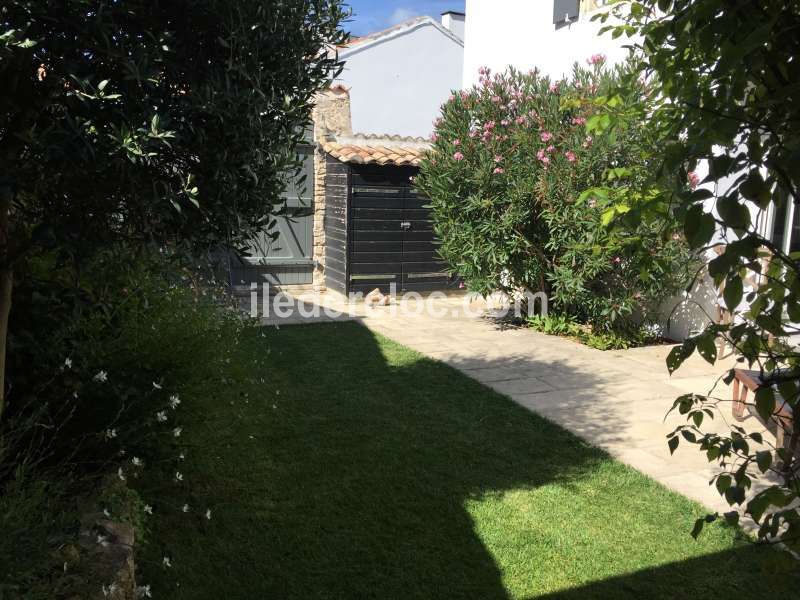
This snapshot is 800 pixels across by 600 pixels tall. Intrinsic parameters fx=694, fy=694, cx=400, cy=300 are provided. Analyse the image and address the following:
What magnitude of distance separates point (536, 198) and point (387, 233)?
4027mm

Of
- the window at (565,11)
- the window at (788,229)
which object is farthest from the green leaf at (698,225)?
the window at (565,11)

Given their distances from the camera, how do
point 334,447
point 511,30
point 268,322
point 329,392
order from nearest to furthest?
point 334,447, point 329,392, point 268,322, point 511,30

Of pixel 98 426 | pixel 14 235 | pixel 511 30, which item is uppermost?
→ pixel 511 30

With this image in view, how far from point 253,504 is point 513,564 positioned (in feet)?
5.36

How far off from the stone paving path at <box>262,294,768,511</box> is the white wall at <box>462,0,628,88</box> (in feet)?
13.4

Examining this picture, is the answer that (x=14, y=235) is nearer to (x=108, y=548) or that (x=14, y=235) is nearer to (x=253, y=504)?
(x=108, y=548)

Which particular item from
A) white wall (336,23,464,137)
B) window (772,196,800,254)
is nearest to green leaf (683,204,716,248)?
window (772,196,800,254)

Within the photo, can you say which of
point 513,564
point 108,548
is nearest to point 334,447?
point 513,564

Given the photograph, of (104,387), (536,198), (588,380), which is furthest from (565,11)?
(104,387)

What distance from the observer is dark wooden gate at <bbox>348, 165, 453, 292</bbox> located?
40.1 feet

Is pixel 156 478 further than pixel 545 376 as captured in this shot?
No

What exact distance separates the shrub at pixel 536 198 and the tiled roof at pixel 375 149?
190cm

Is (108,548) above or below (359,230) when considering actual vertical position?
below

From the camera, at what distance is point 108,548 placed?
9.29 feet
